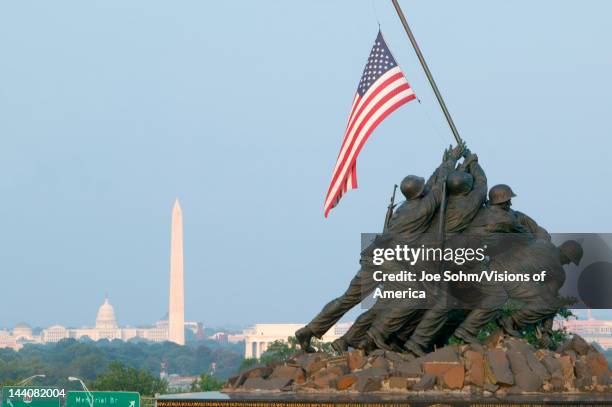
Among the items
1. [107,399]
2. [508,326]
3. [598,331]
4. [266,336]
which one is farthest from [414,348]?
[266,336]

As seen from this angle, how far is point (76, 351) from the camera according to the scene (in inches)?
4980

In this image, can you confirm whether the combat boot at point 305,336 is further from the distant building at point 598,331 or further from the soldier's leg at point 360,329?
the distant building at point 598,331

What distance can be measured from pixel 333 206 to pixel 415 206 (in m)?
3.19

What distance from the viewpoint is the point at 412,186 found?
25375 mm

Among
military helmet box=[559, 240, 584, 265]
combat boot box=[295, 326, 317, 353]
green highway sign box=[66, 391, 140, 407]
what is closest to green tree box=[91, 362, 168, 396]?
green highway sign box=[66, 391, 140, 407]

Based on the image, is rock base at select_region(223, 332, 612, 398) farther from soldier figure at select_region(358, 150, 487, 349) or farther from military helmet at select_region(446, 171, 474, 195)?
military helmet at select_region(446, 171, 474, 195)

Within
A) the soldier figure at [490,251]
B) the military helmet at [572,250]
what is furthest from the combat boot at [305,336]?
the military helmet at [572,250]

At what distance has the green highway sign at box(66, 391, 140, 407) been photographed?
115ft

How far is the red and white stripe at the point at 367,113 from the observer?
27.7 metres

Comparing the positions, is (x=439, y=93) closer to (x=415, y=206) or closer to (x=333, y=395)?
(x=415, y=206)

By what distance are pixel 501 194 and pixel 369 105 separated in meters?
3.55

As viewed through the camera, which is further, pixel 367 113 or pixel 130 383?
pixel 130 383

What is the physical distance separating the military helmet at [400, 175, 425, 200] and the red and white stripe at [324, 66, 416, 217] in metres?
2.39

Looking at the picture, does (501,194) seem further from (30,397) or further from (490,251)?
(30,397)
